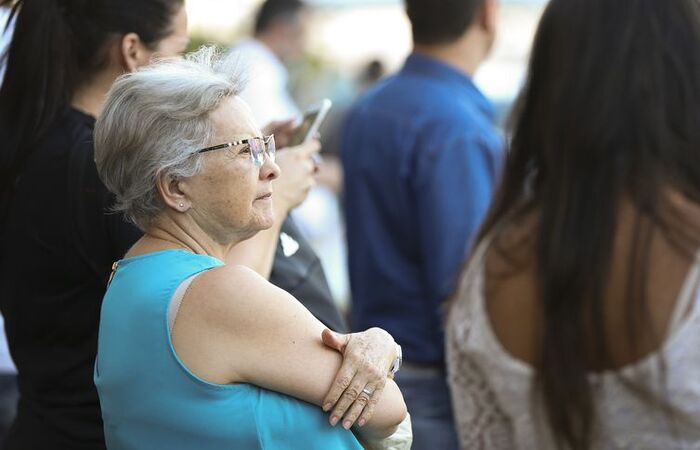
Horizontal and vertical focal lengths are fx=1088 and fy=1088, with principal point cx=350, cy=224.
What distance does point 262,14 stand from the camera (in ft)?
23.6

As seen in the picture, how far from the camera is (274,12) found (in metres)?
7.09

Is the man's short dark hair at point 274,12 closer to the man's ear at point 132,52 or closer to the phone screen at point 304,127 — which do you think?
the phone screen at point 304,127

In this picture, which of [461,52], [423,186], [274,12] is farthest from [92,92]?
[274,12]

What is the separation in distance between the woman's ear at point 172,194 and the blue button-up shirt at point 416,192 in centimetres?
112

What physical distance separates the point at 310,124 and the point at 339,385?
3.76 feet

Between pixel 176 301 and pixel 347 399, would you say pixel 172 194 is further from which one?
pixel 347 399

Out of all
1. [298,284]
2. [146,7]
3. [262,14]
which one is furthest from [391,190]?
[262,14]

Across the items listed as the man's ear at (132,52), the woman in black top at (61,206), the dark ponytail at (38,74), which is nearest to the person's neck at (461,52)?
the woman in black top at (61,206)

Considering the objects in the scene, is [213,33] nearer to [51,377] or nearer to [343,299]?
[343,299]

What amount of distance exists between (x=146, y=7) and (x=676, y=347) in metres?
1.60

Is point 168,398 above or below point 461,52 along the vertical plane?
below

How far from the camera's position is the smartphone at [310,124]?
2.92 meters

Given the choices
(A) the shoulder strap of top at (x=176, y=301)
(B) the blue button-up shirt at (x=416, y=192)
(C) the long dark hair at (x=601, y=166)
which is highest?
(C) the long dark hair at (x=601, y=166)

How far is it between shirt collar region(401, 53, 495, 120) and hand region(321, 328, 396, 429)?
150cm
